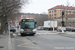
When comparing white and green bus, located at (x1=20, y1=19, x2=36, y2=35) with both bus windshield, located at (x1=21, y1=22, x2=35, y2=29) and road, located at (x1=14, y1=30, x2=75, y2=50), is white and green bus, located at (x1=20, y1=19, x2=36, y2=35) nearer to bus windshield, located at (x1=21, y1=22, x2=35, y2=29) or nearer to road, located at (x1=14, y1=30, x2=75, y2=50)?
bus windshield, located at (x1=21, y1=22, x2=35, y2=29)

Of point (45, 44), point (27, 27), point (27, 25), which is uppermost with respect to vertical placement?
point (27, 25)

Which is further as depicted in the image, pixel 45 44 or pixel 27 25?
pixel 27 25

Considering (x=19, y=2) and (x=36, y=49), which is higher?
(x=19, y=2)

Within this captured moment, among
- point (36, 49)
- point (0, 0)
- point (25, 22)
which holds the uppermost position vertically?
point (0, 0)

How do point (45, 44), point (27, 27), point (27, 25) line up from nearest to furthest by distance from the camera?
point (45, 44)
point (27, 27)
point (27, 25)

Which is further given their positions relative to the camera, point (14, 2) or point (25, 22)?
point (25, 22)

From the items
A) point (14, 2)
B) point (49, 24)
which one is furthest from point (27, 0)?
point (49, 24)

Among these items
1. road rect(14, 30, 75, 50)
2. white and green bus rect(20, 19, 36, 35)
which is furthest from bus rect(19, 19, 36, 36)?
road rect(14, 30, 75, 50)

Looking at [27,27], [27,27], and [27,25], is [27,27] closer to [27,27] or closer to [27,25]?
[27,27]

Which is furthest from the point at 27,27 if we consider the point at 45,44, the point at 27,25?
the point at 45,44

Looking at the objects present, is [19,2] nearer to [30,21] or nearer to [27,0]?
[27,0]

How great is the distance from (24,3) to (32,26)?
4.11 meters

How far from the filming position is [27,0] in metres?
25.2

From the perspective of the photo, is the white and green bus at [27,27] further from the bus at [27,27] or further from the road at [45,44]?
the road at [45,44]
